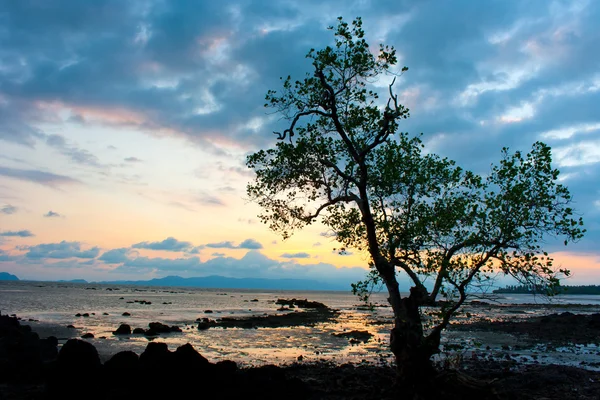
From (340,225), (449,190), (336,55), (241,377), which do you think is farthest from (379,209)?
(241,377)

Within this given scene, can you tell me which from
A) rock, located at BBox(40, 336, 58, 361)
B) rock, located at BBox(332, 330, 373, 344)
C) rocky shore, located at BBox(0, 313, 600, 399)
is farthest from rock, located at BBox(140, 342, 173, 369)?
rock, located at BBox(332, 330, 373, 344)

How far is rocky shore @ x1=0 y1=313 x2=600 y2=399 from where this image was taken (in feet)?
48.8

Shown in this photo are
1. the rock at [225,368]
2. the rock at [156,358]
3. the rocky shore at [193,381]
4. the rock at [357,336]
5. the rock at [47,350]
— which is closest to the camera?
the rocky shore at [193,381]

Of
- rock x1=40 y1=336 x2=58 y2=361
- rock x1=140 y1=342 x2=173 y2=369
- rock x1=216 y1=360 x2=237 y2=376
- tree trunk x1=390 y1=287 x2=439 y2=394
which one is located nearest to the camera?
tree trunk x1=390 y1=287 x2=439 y2=394

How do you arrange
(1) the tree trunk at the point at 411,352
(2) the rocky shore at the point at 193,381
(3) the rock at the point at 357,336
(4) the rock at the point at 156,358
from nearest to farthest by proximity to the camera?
(2) the rocky shore at the point at 193,381 < (1) the tree trunk at the point at 411,352 < (4) the rock at the point at 156,358 < (3) the rock at the point at 357,336

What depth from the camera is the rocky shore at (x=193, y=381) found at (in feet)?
48.8

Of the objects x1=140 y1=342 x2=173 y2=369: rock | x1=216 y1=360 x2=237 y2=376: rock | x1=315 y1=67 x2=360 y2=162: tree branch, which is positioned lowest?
x1=216 y1=360 x2=237 y2=376: rock

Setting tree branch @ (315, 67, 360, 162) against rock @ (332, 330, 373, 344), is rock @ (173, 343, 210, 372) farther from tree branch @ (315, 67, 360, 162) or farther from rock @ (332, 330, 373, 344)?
rock @ (332, 330, 373, 344)

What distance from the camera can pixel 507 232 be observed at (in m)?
15.7

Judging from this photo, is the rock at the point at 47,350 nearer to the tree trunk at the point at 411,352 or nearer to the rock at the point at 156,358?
the rock at the point at 156,358

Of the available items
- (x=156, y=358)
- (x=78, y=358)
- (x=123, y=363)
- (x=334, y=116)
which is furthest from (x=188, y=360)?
(x=334, y=116)

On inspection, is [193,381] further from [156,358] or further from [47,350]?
[47,350]

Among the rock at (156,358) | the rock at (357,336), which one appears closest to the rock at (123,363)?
the rock at (156,358)

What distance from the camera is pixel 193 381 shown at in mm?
15211
